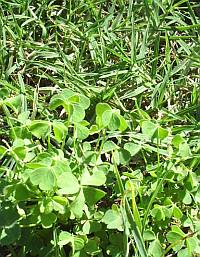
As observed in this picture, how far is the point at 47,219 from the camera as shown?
1.73 m

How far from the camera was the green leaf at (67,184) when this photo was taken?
1.67m

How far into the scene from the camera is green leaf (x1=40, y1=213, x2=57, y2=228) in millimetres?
1729

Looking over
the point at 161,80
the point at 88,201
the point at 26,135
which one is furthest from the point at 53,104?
the point at 161,80

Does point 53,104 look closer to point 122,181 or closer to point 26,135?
point 26,135

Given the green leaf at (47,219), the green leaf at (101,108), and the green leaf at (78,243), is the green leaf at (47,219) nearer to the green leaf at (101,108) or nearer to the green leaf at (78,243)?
the green leaf at (78,243)

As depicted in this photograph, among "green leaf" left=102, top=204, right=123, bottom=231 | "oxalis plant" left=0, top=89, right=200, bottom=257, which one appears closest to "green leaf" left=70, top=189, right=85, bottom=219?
"oxalis plant" left=0, top=89, right=200, bottom=257

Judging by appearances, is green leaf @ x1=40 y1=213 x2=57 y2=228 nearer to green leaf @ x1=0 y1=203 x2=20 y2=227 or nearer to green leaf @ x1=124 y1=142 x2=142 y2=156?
green leaf @ x1=0 y1=203 x2=20 y2=227

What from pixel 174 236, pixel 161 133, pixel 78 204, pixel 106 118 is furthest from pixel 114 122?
pixel 174 236

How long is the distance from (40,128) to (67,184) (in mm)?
182

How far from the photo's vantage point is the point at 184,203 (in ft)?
6.27

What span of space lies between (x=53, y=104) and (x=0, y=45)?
47 centimetres

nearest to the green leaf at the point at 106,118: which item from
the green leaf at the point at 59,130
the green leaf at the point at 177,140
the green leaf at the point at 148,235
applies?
the green leaf at the point at 59,130

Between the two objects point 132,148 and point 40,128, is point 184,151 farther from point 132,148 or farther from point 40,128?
point 40,128

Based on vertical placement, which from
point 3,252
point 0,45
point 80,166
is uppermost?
point 0,45
